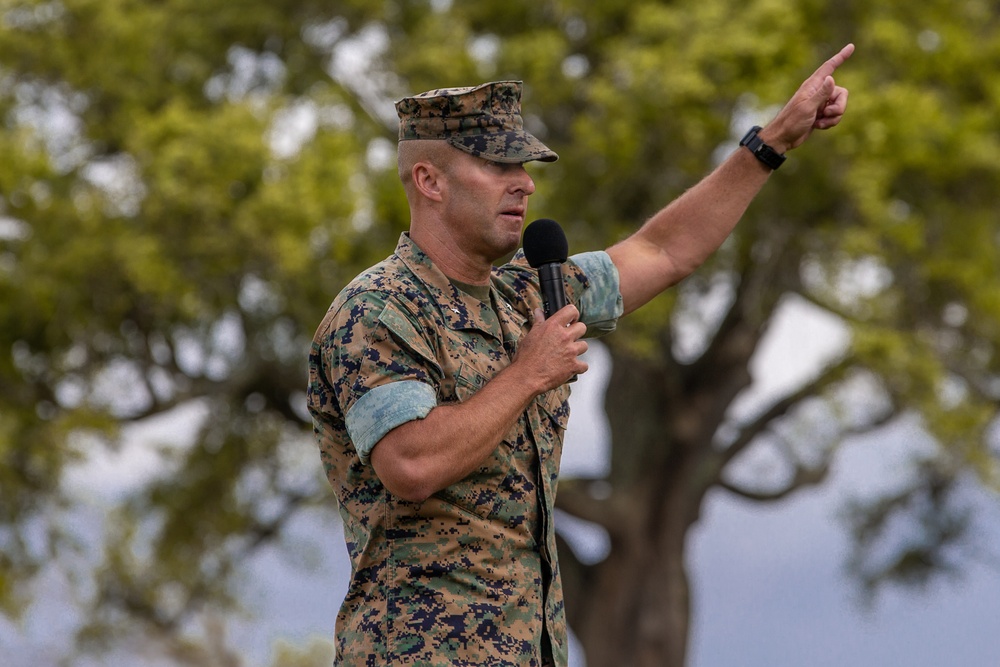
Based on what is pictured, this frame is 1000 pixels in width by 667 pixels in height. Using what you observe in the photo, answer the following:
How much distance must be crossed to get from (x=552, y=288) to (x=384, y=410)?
1.75 feet

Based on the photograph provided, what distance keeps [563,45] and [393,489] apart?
11.2 metres

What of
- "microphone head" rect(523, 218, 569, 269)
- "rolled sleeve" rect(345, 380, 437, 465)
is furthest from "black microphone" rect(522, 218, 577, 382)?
"rolled sleeve" rect(345, 380, 437, 465)

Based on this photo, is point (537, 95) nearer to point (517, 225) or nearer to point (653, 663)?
point (653, 663)

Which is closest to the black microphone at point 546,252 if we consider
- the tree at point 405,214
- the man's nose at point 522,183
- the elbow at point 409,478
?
the man's nose at point 522,183

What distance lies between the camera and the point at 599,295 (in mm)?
3543

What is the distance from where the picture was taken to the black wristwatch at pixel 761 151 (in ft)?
12.0

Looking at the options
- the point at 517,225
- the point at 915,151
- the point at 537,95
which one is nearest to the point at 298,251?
the point at 537,95

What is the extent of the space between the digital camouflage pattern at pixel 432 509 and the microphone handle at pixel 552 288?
6.8 inches

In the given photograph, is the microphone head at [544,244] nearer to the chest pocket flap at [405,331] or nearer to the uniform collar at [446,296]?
the uniform collar at [446,296]

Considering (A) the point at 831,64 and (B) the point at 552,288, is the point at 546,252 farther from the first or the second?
(A) the point at 831,64

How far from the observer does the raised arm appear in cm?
365

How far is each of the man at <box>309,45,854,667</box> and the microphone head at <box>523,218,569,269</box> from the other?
87mm

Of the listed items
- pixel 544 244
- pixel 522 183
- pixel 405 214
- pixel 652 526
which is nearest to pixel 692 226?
pixel 544 244

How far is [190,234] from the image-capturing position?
1233 centimetres
